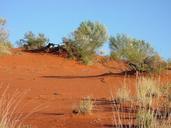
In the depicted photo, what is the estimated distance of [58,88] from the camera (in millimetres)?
20984

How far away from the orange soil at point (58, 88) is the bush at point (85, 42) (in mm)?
1114

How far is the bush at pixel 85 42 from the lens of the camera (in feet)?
130

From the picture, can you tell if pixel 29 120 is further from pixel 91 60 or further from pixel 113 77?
pixel 91 60

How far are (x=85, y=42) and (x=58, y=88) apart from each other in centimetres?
1951

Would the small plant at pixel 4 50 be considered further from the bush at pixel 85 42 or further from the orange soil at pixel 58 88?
the bush at pixel 85 42

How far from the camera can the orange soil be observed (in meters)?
11.6

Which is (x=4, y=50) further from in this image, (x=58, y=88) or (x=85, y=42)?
(x=58, y=88)

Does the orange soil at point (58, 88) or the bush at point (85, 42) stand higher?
→ the bush at point (85, 42)

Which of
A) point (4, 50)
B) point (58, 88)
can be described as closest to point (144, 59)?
point (58, 88)

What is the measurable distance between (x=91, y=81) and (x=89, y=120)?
40.5 ft

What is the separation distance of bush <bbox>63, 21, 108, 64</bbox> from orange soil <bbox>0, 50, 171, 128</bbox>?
3.65 ft

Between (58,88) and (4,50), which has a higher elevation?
(4,50)

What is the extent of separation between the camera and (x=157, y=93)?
15.2 meters

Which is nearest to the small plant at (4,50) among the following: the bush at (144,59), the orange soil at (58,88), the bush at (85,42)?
the orange soil at (58,88)
